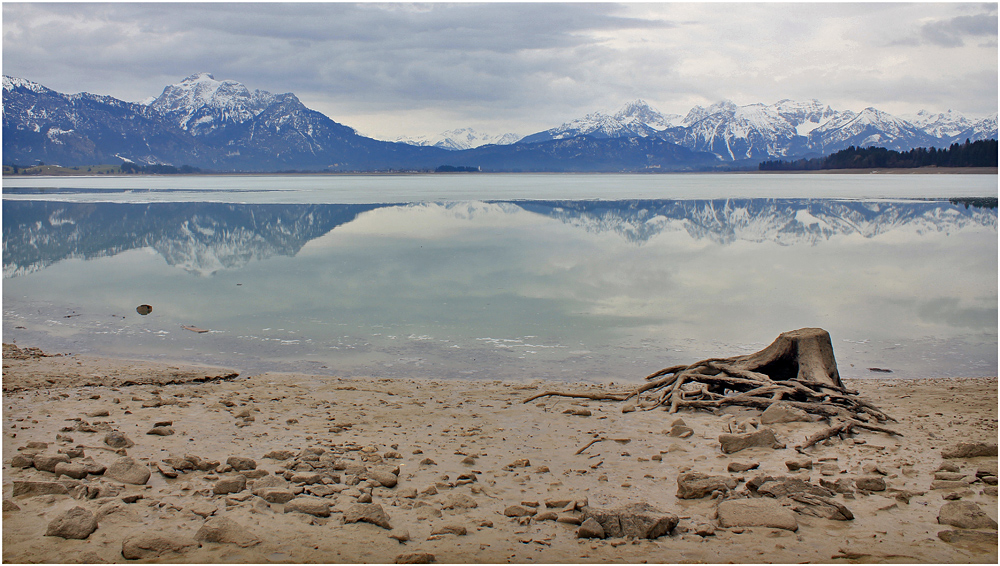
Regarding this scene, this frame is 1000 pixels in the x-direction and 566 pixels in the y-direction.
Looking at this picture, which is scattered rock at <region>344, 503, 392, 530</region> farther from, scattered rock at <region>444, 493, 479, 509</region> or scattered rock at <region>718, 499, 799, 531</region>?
scattered rock at <region>718, 499, 799, 531</region>

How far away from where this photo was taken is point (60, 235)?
102 feet

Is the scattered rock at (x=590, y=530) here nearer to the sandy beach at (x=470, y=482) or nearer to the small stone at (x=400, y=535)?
the sandy beach at (x=470, y=482)

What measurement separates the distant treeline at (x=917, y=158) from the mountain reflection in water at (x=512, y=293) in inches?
4246

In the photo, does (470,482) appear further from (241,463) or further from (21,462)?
(21,462)

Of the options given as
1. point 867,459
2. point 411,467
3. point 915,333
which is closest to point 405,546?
point 411,467

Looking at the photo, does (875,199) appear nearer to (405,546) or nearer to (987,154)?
(405,546)

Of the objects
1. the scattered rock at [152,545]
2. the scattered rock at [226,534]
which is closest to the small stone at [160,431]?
the scattered rock at [152,545]

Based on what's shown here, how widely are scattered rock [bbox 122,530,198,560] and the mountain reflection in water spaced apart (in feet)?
18.9

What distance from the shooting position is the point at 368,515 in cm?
508

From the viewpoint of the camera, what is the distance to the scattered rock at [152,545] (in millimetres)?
4539

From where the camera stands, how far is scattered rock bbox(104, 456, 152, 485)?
5.67 m

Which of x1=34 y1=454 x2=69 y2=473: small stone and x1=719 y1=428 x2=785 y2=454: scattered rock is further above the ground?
x1=34 y1=454 x2=69 y2=473: small stone

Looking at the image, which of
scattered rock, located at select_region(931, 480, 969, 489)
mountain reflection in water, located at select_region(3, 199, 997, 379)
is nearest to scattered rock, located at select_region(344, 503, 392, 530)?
scattered rock, located at select_region(931, 480, 969, 489)

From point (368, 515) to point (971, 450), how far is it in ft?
18.1
